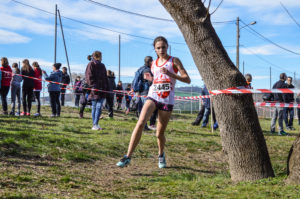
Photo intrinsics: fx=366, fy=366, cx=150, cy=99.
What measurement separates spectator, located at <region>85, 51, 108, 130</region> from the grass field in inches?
36.3

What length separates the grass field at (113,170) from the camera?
3.89 metres

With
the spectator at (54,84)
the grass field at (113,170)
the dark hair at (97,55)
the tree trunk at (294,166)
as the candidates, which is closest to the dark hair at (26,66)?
the spectator at (54,84)

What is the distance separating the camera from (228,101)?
173 inches

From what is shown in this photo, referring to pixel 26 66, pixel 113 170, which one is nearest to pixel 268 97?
pixel 113 170

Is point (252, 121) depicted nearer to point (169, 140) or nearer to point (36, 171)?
point (36, 171)

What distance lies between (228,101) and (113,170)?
2.01 meters

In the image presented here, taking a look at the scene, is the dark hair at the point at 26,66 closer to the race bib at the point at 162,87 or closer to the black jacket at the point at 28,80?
the black jacket at the point at 28,80

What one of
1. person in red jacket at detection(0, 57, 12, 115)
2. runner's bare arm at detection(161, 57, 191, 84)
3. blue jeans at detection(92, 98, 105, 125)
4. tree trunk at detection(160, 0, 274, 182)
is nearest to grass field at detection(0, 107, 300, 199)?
tree trunk at detection(160, 0, 274, 182)

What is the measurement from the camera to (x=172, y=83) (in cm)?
523

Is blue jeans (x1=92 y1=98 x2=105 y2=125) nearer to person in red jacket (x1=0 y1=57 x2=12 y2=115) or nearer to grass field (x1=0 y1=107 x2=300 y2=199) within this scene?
grass field (x1=0 y1=107 x2=300 y2=199)

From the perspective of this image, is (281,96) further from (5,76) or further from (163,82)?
(5,76)

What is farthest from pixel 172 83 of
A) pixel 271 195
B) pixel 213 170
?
pixel 271 195

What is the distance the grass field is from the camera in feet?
12.8

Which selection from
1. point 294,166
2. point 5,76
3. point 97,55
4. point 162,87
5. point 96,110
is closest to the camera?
point 294,166
